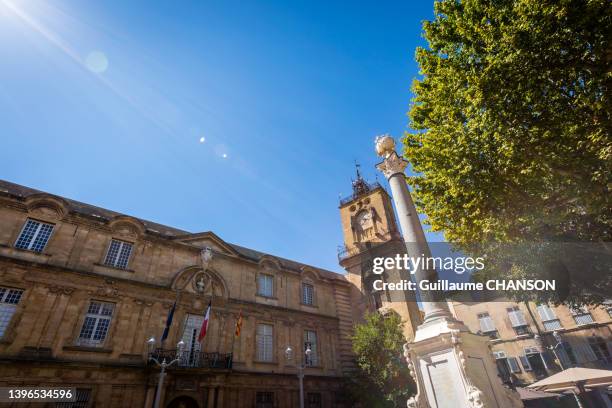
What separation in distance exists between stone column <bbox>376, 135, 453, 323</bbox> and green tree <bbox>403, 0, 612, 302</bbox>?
83cm

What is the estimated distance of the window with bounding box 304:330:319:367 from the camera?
21.3 meters

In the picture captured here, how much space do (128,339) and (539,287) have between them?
1906 centimetres

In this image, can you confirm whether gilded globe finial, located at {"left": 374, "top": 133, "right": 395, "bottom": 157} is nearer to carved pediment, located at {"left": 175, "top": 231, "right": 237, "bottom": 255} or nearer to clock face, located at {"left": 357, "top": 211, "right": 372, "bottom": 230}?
carved pediment, located at {"left": 175, "top": 231, "right": 237, "bottom": 255}

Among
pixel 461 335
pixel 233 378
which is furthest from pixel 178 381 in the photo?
pixel 461 335

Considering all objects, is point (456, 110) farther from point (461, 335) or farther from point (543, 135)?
point (461, 335)

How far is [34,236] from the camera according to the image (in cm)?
1570

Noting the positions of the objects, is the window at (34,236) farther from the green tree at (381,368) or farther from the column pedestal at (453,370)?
the green tree at (381,368)

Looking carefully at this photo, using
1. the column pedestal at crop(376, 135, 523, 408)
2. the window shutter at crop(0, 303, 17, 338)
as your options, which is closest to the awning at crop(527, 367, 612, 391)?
the column pedestal at crop(376, 135, 523, 408)

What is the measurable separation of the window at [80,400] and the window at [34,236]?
22.1ft

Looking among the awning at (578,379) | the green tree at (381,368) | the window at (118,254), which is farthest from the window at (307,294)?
the awning at (578,379)

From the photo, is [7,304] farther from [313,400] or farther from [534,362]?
[534,362]

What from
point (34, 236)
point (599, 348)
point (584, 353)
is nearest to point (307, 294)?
point (34, 236)

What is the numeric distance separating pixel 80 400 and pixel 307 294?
14406 mm

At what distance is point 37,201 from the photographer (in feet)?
53.6
